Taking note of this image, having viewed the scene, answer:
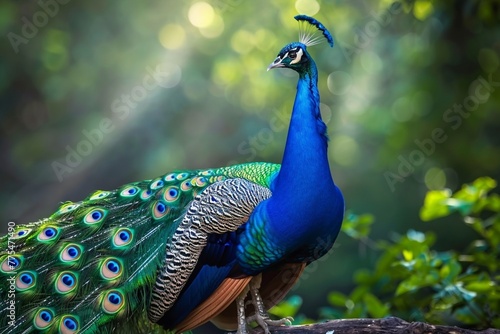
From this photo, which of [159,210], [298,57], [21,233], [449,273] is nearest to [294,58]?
[298,57]

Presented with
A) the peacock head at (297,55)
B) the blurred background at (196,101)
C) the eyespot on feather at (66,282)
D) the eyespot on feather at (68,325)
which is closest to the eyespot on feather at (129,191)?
the eyespot on feather at (66,282)

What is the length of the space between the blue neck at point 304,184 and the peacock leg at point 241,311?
33 cm

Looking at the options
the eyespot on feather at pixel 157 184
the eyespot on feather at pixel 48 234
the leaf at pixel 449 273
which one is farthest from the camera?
the leaf at pixel 449 273

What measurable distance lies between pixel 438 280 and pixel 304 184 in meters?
0.89

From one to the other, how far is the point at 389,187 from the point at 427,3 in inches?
161

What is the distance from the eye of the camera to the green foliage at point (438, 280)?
354 cm

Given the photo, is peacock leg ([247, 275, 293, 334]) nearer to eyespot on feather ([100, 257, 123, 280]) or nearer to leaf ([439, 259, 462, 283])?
eyespot on feather ([100, 257, 123, 280])

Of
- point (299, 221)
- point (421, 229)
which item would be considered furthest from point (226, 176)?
point (421, 229)

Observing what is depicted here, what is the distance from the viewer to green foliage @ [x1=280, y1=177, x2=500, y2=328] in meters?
3.54

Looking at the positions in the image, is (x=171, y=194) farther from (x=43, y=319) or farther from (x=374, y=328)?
(x=374, y=328)

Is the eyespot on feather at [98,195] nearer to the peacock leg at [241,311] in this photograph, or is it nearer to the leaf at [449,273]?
the peacock leg at [241,311]

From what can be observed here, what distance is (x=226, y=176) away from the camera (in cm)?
328

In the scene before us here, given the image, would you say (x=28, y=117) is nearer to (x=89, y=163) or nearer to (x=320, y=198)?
(x=89, y=163)

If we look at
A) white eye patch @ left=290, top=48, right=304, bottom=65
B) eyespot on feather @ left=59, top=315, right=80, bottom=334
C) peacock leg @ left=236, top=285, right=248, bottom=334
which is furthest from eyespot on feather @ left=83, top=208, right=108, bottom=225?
white eye patch @ left=290, top=48, right=304, bottom=65
